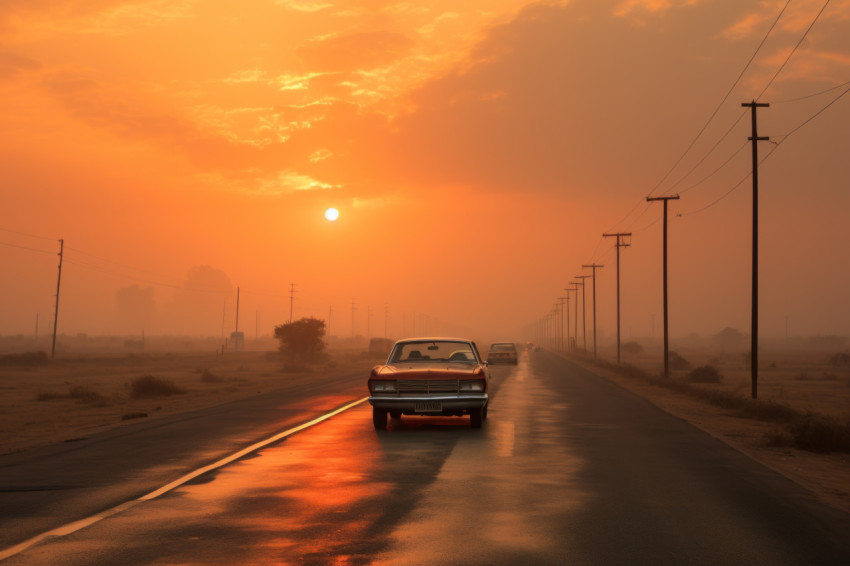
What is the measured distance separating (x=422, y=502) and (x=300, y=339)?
271 feet

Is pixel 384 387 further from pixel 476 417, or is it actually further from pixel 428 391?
pixel 476 417

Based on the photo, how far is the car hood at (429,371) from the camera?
17.2m

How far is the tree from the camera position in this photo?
299 ft

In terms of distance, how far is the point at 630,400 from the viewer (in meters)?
28.0

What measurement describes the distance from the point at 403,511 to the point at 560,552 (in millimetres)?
2229

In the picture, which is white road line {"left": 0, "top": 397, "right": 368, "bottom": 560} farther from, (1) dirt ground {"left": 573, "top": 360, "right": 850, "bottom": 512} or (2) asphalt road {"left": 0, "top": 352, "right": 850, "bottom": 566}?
(1) dirt ground {"left": 573, "top": 360, "right": 850, "bottom": 512}

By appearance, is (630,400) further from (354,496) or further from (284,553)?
(284,553)

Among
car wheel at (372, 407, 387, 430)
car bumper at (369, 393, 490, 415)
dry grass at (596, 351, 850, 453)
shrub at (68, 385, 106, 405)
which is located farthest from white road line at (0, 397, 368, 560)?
shrub at (68, 385, 106, 405)

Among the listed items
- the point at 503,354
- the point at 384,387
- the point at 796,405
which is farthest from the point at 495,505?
the point at 503,354

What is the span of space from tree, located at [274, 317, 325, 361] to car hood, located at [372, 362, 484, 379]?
241 feet

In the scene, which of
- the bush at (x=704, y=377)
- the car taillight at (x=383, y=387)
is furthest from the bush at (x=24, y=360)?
the car taillight at (x=383, y=387)

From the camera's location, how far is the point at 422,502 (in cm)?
938

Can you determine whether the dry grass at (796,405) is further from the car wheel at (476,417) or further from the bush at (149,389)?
the bush at (149,389)

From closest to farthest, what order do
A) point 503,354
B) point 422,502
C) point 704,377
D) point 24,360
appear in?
1. point 422,502
2. point 704,377
3. point 503,354
4. point 24,360
